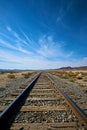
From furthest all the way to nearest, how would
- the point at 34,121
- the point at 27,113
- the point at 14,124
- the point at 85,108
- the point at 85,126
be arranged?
the point at 85,108, the point at 27,113, the point at 34,121, the point at 14,124, the point at 85,126

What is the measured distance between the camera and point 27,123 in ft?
9.82

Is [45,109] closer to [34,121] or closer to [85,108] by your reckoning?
[34,121]

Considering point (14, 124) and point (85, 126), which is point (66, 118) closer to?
point (85, 126)

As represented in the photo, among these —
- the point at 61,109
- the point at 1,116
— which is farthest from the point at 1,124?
the point at 61,109

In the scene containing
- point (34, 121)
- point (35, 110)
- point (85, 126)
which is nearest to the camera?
point (85, 126)

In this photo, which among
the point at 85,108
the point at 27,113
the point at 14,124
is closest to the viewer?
the point at 14,124

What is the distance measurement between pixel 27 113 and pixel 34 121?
0.54 m

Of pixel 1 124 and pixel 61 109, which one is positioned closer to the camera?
pixel 1 124

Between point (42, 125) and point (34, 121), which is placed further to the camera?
point (34, 121)

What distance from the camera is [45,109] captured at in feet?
13.0

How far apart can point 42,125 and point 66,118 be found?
2.29ft

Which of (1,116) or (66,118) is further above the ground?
(1,116)

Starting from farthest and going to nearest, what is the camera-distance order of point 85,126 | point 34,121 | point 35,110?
point 35,110, point 34,121, point 85,126

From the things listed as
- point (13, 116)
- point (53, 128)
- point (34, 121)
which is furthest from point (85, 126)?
point (13, 116)
